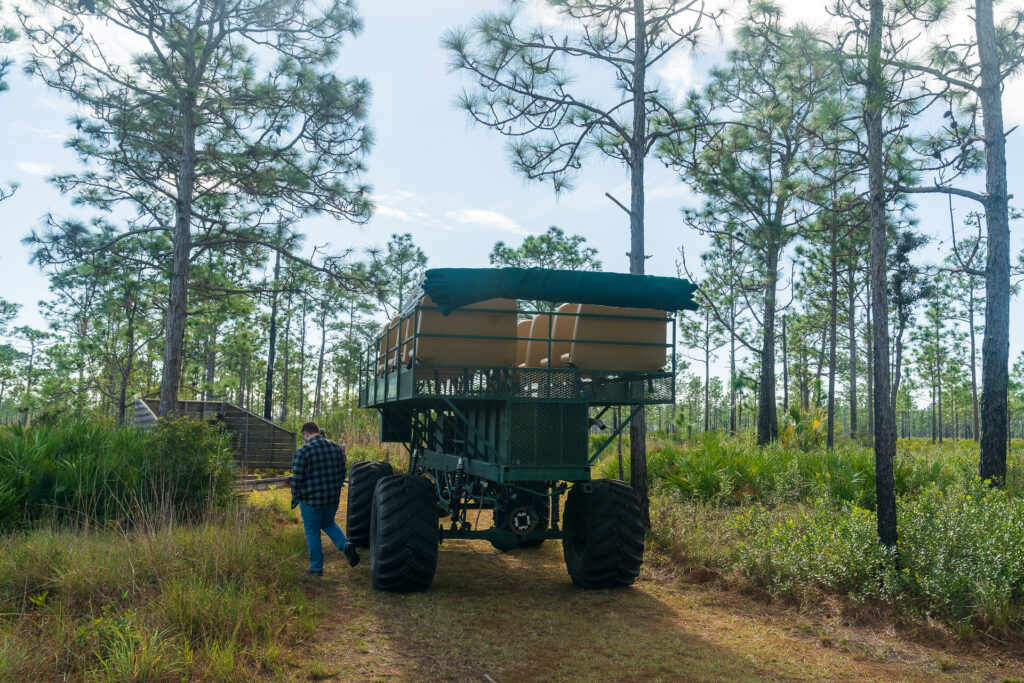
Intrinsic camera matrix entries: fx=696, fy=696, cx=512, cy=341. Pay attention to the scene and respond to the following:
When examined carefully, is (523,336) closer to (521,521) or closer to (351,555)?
(521,521)

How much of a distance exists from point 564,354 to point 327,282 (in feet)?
30.7

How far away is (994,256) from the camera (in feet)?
34.0

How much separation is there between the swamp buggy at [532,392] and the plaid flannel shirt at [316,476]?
723 millimetres

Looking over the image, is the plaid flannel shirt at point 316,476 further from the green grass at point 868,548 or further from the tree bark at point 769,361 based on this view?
the tree bark at point 769,361

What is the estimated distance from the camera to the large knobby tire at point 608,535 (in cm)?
672

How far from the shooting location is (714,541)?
8.15 m

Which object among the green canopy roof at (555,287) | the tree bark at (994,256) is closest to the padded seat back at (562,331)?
the green canopy roof at (555,287)

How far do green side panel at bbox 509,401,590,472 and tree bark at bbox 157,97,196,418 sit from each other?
10471mm

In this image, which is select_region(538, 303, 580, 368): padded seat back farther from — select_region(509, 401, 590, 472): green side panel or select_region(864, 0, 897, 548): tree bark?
select_region(864, 0, 897, 548): tree bark

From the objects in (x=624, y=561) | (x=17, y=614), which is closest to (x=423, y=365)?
(x=624, y=561)

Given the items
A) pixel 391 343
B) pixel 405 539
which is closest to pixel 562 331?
→ pixel 391 343

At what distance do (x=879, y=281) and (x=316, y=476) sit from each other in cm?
623

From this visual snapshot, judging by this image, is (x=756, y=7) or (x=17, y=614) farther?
(x=756, y=7)

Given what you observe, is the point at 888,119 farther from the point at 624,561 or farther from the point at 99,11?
the point at 99,11
